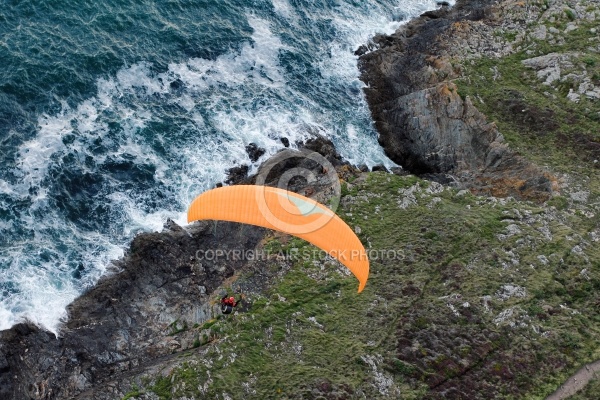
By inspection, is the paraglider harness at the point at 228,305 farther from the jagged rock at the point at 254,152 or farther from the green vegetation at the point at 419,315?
the jagged rock at the point at 254,152

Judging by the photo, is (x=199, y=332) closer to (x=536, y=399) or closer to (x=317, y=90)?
(x=536, y=399)

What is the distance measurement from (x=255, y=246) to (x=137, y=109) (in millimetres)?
12101

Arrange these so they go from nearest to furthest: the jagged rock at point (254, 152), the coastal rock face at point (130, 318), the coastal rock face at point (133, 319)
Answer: the coastal rock face at point (133, 319), the coastal rock face at point (130, 318), the jagged rock at point (254, 152)

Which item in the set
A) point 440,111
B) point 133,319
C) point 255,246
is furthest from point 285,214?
point 440,111

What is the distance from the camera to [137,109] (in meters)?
31.9

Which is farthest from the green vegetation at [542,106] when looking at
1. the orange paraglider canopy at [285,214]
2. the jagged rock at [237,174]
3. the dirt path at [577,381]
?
the orange paraglider canopy at [285,214]

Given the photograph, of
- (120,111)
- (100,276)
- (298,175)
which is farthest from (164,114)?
(100,276)

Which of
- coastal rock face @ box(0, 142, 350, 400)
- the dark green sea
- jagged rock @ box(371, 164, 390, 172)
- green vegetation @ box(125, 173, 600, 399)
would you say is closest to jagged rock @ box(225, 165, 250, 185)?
the dark green sea

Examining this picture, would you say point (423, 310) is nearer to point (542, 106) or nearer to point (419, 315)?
point (419, 315)

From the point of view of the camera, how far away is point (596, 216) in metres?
25.3

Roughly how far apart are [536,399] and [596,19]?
26.2 meters

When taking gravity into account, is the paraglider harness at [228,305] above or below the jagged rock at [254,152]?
below

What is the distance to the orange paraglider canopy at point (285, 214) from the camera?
19.2 meters

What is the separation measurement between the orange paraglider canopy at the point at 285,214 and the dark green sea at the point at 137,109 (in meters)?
8.31
